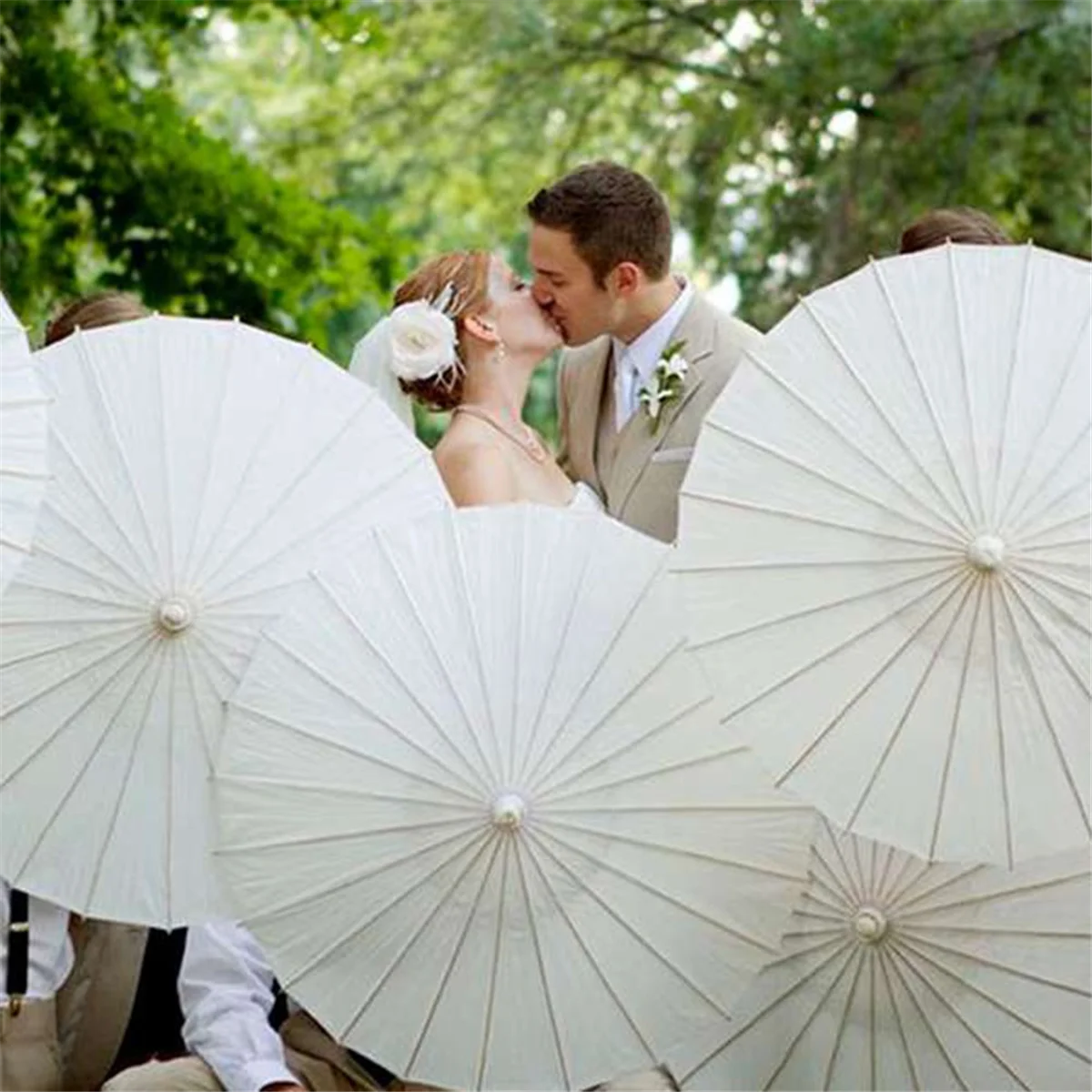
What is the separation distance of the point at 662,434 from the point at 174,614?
1.63 m

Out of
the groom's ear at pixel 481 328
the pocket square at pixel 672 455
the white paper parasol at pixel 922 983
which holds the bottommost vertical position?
the white paper parasol at pixel 922 983

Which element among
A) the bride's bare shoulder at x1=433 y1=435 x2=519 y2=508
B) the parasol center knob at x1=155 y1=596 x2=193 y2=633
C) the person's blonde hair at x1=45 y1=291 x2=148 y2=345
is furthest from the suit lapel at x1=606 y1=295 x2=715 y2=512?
the parasol center knob at x1=155 y1=596 x2=193 y2=633

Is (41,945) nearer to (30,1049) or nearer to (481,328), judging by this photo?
(30,1049)

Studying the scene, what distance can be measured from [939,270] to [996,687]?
2.40 feet

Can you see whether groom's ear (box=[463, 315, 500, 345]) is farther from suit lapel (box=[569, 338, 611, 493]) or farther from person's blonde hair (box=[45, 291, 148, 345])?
person's blonde hair (box=[45, 291, 148, 345])

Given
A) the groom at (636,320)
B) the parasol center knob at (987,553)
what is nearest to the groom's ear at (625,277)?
the groom at (636,320)

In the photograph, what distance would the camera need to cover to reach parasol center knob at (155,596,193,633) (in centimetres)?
533

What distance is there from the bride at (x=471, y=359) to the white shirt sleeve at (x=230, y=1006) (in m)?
1.12

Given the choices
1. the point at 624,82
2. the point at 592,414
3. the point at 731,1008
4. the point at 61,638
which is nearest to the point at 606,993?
the point at 731,1008

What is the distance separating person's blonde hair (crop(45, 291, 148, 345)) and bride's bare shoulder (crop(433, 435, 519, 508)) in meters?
0.72

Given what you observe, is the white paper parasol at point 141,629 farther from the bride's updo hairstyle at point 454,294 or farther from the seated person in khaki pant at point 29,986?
the bride's updo hairstyle at point 454,294

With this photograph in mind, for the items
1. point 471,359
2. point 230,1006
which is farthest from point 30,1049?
point 471,359

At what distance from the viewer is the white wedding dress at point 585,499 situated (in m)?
6.38

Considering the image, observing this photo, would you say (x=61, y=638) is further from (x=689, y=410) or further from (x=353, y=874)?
(x=689, y=410)
